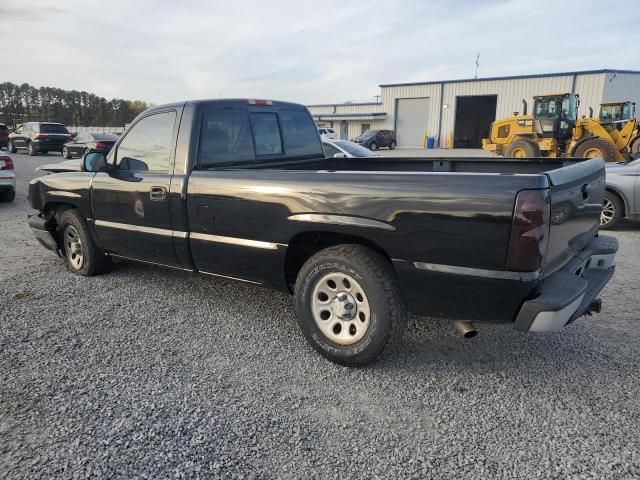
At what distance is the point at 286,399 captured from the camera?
2.90m

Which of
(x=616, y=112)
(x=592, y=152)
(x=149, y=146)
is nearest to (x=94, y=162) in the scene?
(x=149, y=146)

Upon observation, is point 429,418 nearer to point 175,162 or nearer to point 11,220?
point 175,162

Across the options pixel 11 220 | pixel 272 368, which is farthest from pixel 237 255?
pixel 11 220

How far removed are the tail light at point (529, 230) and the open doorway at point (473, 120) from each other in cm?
4289

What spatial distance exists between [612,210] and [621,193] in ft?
1.05

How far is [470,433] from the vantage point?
257 cm

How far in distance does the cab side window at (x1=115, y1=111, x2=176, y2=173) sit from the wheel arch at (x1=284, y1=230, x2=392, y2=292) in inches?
56.0

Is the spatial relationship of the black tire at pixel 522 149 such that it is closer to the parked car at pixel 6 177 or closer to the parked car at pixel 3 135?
the parked car at pixel 6 177

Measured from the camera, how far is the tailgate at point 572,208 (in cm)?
264

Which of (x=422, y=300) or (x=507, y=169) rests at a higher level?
(x=507, y=169)

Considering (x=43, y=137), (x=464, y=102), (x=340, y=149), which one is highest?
(x=464, y=102)

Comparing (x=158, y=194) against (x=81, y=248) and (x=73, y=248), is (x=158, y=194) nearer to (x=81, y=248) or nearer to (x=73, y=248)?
(x=81, y=248)

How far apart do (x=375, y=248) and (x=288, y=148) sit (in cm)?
210

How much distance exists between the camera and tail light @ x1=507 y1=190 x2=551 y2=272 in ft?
8.08
